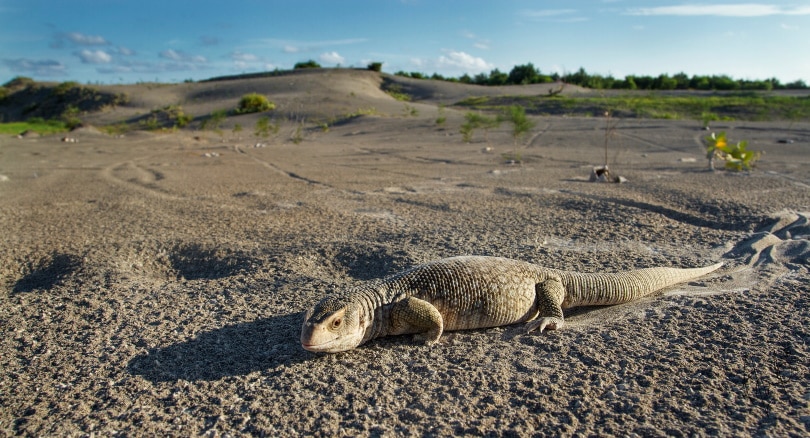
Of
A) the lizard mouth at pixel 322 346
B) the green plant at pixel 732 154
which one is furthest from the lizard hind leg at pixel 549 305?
the green plant at pixel 732 154

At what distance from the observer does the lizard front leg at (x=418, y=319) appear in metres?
3.90

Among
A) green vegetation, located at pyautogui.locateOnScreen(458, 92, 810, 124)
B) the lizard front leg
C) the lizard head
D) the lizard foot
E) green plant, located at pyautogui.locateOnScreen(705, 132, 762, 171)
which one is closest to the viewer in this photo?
the lizard head

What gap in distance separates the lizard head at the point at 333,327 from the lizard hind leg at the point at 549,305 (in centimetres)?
132

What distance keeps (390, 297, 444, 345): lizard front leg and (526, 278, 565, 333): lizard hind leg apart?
0.74 m

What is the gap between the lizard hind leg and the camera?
415cm

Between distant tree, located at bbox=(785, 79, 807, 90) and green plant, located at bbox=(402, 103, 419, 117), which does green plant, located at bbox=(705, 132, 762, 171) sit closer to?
green plant, located at bbox=(402, 103, 419, 117)

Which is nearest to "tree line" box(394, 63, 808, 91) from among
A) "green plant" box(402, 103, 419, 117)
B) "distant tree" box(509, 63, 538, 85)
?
"distant tree" box(509, 63, 538, 85)

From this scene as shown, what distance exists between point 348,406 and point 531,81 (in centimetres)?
7407

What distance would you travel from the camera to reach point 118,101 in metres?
55.9

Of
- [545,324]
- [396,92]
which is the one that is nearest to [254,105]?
[396,92]

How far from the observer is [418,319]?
3.91 m

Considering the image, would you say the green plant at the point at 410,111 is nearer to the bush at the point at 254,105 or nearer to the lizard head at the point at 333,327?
the bush at the point at 254,105

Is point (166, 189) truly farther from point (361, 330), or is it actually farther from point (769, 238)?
point (769, 238)

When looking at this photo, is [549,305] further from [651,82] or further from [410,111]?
[651,82]
